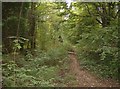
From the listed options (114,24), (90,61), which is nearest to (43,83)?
(114,24)

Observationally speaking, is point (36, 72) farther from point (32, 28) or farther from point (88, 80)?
point (32, 28)

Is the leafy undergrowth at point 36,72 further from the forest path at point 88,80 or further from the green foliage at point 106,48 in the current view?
the green foliage at point 106,48

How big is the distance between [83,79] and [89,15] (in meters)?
4.59

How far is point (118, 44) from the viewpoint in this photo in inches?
265

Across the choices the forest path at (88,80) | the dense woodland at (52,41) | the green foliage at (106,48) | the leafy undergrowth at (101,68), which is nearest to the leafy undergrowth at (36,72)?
the dense woodland at (52,41)

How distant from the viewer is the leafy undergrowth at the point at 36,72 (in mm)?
5380

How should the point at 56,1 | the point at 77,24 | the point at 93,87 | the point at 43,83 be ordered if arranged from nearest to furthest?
the point at 43,83 → the point at 93,87 → the point at 56,1 → the point at 77,24

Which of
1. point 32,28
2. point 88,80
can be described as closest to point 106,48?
point 88,80

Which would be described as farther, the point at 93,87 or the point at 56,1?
the point at 56,1

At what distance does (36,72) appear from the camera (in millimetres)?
6719

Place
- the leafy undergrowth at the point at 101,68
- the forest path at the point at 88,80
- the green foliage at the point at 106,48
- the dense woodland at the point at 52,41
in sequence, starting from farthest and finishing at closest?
the leafy undergrowth at the point at 101,68, the forest path at the point at 88,80, the green foliage at the point at 106,48, the dense woodland at the point at 52,41

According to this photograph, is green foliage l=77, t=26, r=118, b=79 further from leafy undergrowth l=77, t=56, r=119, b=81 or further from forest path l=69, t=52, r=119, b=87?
forest path l=69, t=52, r=119, b=87

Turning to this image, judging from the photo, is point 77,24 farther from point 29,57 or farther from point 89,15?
point 29,57

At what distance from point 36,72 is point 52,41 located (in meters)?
5.19
